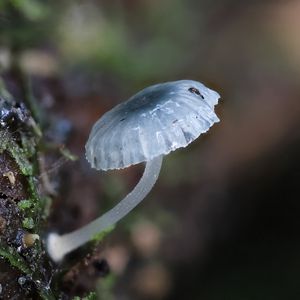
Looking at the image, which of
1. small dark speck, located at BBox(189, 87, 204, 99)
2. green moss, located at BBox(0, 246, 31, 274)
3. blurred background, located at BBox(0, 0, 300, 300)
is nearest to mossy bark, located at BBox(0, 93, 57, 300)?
green moss, located at BBox(0, 246, 31, 274)

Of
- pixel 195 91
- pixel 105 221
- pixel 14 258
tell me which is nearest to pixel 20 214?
pixel 14 258

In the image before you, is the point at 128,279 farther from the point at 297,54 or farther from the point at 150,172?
the point at 297,54

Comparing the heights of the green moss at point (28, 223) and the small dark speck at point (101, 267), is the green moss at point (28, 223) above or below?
above

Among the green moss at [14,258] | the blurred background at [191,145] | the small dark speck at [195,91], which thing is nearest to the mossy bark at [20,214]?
the green moss at [14,258]

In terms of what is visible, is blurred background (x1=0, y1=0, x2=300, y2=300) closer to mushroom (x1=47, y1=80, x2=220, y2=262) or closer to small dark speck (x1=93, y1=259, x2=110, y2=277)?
small dark speck (x1=93, y1=259, x2=110, y2=277)

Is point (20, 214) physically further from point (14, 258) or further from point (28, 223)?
point (14, 258)

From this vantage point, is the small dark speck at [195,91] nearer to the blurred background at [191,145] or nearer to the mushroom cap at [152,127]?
the mushroom cap at [152,127]

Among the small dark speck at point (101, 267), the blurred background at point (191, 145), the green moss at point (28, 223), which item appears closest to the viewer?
the green moss at point (28, 223)
